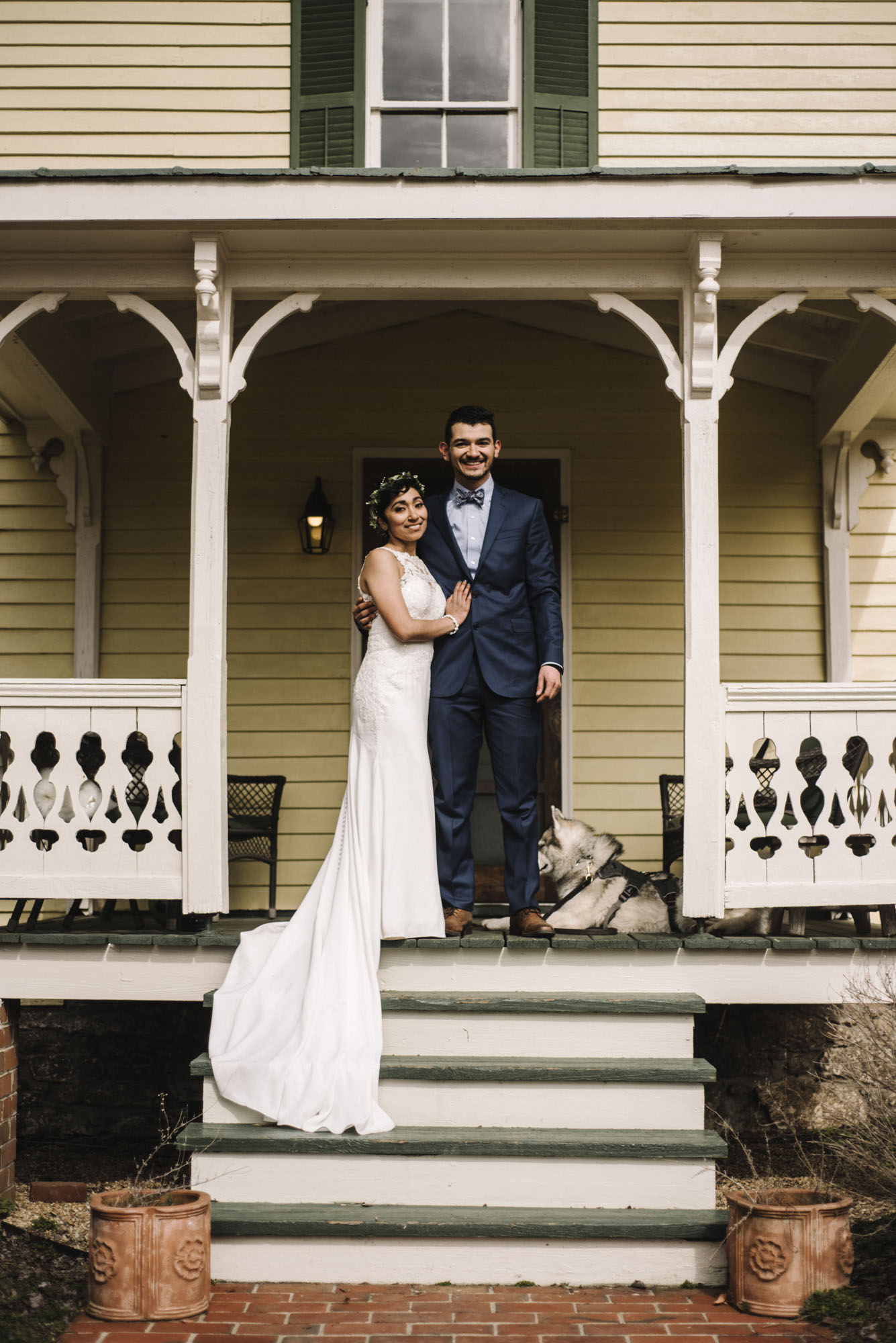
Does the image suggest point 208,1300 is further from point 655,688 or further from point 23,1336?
point 655,688

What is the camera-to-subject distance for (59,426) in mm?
6918

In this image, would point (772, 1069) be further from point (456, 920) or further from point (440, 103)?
point (440, 103)

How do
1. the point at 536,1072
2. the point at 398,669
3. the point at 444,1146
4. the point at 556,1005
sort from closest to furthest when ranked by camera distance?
the point at 444,1146
the point at 536,1072
the point at 556,1005
the point at 398,669

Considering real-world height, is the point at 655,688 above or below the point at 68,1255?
above

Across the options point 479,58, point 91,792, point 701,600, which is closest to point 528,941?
point 701,600

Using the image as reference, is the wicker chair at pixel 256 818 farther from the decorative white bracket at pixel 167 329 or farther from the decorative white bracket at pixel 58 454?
the decorative white bracket at pixel 167 329

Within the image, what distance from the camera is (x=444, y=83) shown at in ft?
23.0

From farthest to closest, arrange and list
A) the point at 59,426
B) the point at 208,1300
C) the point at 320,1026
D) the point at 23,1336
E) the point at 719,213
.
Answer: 1. the point at 59,426
2. the point at 719,213
3. the point at 320,1026
4. the point at 208,1300
5. the point at 23,1336

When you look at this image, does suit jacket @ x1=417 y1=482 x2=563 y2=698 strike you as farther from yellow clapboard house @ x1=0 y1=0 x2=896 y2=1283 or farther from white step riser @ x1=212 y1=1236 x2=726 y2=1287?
white step riser @ x1=212 y1=1236 x2=726 y2=1287

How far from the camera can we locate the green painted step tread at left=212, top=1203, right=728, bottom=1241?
4.07 meters

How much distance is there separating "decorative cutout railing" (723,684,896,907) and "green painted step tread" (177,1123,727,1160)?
3.61ft

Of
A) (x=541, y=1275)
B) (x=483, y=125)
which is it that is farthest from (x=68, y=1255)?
(x=483, y=125)

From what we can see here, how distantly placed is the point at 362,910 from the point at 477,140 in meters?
4.43

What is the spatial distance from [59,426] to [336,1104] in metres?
4.22
